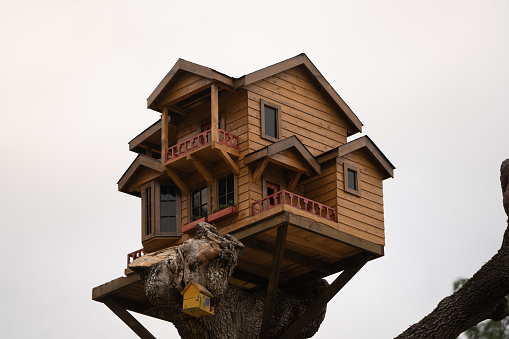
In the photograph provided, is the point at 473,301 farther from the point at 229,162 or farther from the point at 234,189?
the point at 229,162

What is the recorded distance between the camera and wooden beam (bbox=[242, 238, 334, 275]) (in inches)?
893

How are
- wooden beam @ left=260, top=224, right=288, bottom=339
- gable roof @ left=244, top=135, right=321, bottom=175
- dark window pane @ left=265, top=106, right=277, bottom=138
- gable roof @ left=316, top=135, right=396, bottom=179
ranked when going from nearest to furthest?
wooden beam @ left=260, top=224, right=288, bottom=339
gable roof @ left=244, top=135, right=321, bottom=175
gable roof @ left=316, top=135, right=396, bottom=179
dark window pane @ left=265, top=106, right=277, bottom=138

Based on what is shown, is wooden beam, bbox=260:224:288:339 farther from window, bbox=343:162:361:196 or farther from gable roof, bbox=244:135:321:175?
window, bbox=343:162:361:196

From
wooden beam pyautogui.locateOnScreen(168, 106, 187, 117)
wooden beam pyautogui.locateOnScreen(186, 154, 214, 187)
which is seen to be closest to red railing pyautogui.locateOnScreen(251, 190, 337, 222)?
wooden beam pyautogui.locateOnScreen(186, 154, 214, 187)

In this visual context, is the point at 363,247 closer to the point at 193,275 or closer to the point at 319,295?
the point at 319,295

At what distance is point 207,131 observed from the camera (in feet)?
75.6

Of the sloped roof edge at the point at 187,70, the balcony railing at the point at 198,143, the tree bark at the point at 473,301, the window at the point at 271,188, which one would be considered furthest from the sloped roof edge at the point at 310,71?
the tree bark at the point at 473,301

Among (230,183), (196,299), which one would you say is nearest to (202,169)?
(230,183)

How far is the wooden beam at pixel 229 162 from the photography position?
894 inches

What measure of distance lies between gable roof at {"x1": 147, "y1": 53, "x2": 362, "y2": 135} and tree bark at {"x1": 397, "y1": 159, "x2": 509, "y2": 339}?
7633 mm

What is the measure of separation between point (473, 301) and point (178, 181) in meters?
8.64

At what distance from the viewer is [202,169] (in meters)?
23.4

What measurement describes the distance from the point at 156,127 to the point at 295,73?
381 centimetres

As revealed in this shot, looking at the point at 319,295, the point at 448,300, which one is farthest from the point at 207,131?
the point at 448,300
